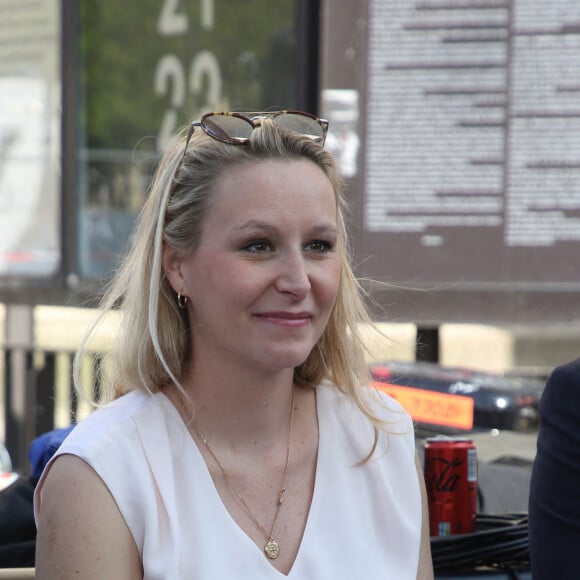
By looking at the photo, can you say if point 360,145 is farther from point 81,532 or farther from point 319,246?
point 81,532

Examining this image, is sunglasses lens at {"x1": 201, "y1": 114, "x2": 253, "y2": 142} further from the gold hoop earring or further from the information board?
the information board

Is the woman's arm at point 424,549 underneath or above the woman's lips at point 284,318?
underneath

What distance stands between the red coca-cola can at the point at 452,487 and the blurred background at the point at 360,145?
201 cm

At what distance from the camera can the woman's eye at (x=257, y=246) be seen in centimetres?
205

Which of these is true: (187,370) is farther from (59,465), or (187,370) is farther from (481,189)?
(481,189)

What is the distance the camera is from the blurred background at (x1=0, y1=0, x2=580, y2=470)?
15.2 feet

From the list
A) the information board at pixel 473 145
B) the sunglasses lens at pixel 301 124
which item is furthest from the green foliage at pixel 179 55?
the sunglasses lens at pixel 301 124

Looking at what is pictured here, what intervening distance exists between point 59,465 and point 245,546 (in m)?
0.37

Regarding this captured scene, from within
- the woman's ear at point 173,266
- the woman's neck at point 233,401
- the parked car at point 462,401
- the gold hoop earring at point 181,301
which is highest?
the woman's ear at point 173,266

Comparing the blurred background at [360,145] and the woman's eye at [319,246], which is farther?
the blurred background at [360,145]

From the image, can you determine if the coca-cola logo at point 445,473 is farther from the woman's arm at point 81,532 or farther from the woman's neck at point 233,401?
the woman's arm at point 81,532

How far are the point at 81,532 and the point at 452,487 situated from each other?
0.82 meters

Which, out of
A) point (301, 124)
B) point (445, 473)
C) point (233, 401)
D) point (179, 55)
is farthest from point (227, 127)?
point (179, 55)

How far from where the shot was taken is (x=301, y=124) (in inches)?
88.0
